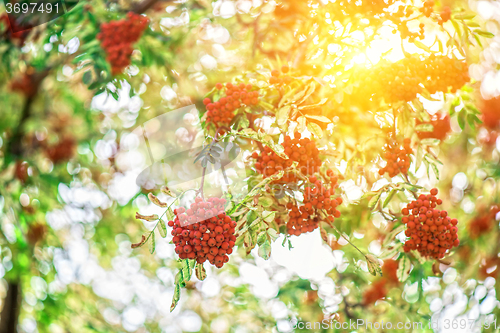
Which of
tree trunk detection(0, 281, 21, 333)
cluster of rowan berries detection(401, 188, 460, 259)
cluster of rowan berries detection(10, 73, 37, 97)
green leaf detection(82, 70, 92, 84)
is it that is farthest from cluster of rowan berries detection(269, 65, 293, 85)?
tree trunk detection(0, 281, 21, 333)

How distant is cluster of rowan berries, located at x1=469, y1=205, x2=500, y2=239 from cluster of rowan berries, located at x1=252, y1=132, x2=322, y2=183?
51.1 inches

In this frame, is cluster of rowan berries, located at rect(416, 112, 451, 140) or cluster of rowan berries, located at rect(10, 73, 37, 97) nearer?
cluster of rowan berries, located at rect(416, 112, 451, 140)

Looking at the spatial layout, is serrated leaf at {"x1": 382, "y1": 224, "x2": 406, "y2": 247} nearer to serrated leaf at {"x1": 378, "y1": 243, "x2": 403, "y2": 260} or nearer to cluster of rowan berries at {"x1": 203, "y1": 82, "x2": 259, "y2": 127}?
serrated leaf at {"x1": 378, "y1": 243, "x2": 403, "y2": 260}

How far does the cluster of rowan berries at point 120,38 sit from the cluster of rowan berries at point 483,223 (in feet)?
6.33

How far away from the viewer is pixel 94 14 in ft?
6.57

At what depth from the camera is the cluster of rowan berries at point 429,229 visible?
1.24m

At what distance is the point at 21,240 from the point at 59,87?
1170mm

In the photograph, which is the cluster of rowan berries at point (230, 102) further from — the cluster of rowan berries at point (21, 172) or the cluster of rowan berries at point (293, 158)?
the cluster of rowan berries at point (21, 172)

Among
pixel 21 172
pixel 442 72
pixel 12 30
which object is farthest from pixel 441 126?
pixel 21 172

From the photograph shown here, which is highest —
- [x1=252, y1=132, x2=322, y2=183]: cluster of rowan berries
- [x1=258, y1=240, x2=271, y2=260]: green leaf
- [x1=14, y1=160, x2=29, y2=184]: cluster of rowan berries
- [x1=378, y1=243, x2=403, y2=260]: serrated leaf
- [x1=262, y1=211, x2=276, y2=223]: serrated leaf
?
[x1=252, y1=132, x2=322, y2=183]: cluster of rowan berries

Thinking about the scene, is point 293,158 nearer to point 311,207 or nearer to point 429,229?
point 311,207

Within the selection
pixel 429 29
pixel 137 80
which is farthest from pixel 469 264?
pixel 137 80

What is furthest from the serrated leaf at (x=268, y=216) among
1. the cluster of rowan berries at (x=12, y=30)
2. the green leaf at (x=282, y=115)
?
the cluster of rowan berries at (x=12, y=30)

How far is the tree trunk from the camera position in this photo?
3.09 meters
